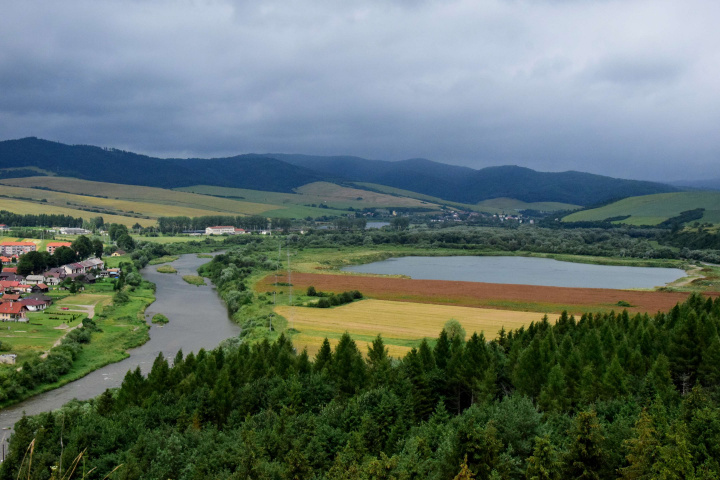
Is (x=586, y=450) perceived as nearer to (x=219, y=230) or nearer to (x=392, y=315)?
(x=392, y=315)

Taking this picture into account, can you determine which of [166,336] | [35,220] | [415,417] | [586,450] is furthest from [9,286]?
[35,220]

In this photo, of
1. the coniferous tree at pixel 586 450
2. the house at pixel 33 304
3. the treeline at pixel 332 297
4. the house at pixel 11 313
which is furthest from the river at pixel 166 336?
the coniferous tree at pixel 586 450

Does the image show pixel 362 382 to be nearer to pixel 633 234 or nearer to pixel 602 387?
pixel 602 387

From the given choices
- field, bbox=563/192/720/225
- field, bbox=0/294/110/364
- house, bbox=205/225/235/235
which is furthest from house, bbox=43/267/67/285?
field, bbox=563/192/720/225

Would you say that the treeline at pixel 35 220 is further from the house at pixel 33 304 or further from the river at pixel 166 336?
the house at pixel 33 304

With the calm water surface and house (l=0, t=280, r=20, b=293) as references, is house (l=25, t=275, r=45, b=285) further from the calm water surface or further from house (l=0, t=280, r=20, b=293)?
the calm water surface

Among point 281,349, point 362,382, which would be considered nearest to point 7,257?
point 281,349

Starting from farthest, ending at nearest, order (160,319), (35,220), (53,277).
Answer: (35,220)
(53,277)
(160,319)
